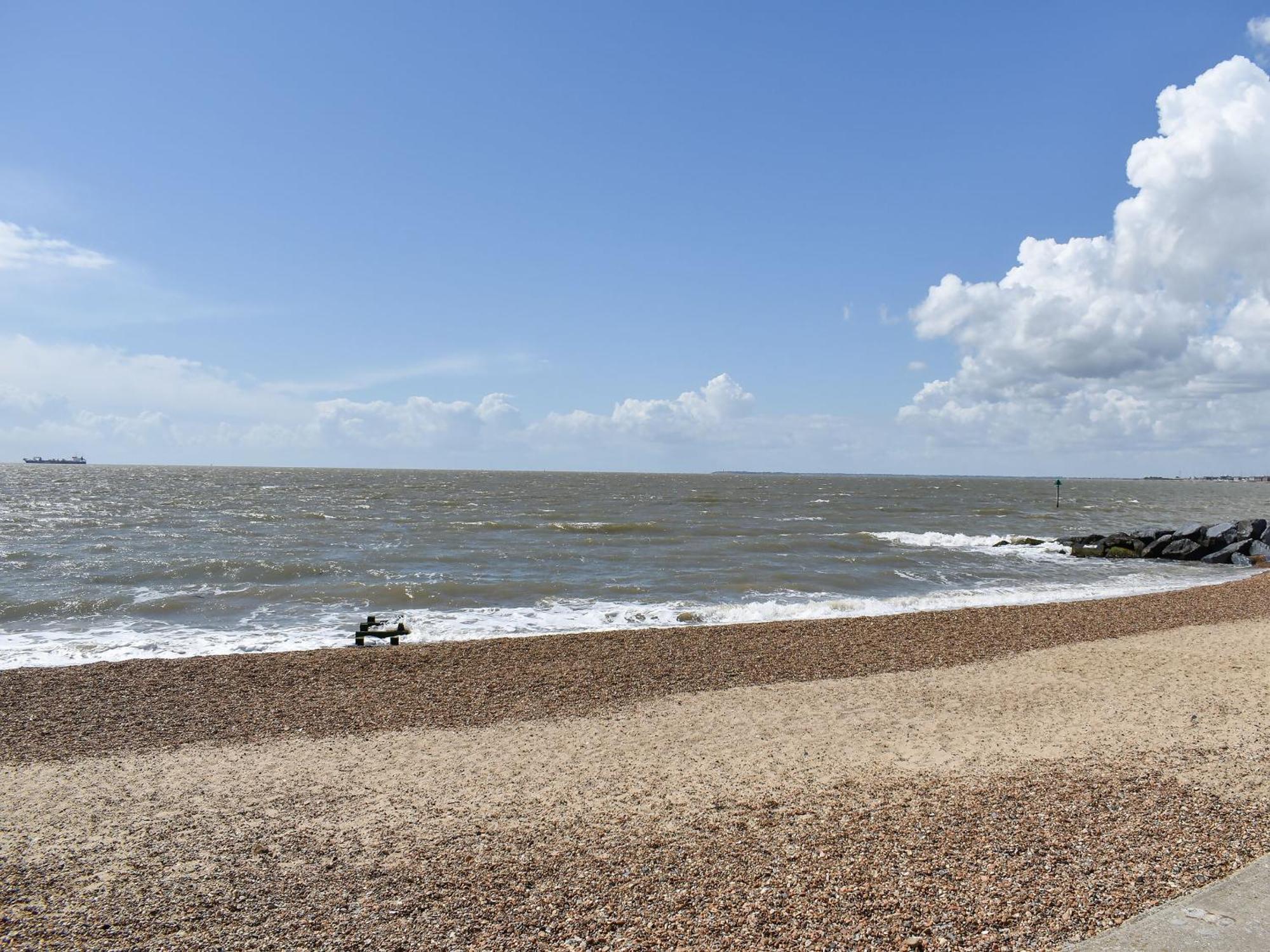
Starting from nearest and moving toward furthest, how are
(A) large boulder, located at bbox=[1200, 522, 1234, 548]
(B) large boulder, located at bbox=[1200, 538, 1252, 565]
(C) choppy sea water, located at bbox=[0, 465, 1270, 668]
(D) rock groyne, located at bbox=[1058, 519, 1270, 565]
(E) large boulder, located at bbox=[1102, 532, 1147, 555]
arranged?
(C) choppy sea water, located at bbox=[0, 465, 1270, 668] < (B) large boulder, located at bbox=[1200, 538, 1252, 565] < (D) rock groyne, located at bbox=[1058, 519, 1270, 565] < (A) large boulder, located at bbox=[1200, 522, 1234, 548] < (E) large boulder, located at bbox=[1102, 532, 1147, 555]

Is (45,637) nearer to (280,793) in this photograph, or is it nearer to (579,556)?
(280,793)

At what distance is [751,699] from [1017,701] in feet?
9.94

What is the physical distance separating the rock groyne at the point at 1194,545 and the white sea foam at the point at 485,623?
11.0 meters

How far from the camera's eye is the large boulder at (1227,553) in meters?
27.0

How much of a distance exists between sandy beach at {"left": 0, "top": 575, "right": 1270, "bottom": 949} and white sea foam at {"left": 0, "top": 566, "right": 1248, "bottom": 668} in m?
1.95

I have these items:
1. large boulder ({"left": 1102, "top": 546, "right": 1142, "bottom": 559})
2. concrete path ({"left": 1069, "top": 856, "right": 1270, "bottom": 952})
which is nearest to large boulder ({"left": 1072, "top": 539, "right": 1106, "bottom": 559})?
large boulder ({"left": 1102, "top": 546, "right": 1142, "bottom": 559})

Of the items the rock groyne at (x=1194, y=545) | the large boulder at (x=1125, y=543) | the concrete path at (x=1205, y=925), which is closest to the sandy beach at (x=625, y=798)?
the concrete path at (x=1205, y=925)

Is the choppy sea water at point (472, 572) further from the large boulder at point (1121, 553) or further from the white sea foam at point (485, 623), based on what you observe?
the large boulder at point (1121, 553)

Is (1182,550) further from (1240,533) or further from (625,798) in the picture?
(625,798)

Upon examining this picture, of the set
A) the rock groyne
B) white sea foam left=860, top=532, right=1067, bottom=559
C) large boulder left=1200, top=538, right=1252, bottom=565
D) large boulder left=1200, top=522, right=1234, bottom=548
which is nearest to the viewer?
large boulder left=1200, top=538, right=1252, bottom=565

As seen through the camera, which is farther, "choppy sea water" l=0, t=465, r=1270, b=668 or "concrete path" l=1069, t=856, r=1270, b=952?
"choppy sea water" l=0, t=465, r=1270, b=668

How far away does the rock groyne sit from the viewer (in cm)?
2711

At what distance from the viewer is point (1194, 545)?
28.2 meters

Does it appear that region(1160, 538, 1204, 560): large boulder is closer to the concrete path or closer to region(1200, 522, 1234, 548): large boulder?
region(1200, 522, 1234, 548): large boulder
